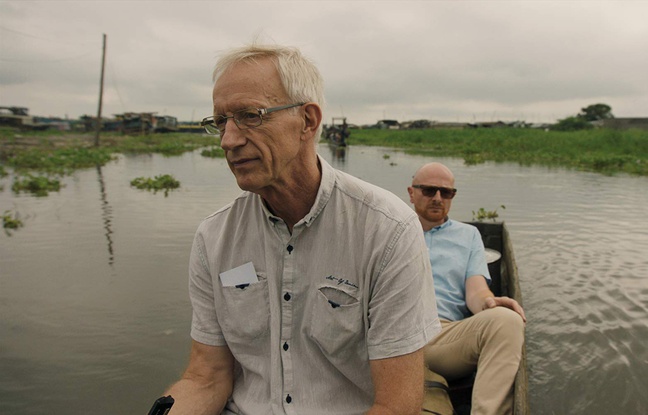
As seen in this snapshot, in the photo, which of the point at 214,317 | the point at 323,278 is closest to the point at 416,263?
the point at 323,278

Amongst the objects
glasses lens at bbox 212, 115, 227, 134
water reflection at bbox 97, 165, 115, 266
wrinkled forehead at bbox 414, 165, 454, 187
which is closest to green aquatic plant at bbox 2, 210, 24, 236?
water reflection at bbox 97, 165, 115, 266

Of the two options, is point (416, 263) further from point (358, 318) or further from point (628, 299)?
point (628, 299)

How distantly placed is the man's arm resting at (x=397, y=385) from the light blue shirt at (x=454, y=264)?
6.23ft

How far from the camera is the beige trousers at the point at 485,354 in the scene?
2600 millimetres

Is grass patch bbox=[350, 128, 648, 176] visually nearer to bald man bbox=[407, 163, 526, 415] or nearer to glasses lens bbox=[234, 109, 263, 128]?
bald man bbox=[407, 163, 526, 415]

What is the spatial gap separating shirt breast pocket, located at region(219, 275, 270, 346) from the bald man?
4.35ft

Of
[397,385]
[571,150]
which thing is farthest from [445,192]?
[571,150]

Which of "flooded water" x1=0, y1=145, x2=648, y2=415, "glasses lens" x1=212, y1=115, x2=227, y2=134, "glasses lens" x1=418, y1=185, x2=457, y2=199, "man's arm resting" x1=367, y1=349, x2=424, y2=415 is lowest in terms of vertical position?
"flooded water" x1=0, y1=145, x2=648, y2=415

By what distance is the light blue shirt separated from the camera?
143 inches

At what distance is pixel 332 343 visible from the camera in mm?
1749

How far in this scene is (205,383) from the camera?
1924mm

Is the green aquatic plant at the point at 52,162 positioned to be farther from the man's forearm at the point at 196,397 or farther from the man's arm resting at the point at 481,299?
the man's forearm at the point at 196,397

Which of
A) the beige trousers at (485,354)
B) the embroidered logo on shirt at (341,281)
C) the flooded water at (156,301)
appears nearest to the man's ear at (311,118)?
the embroidered logo on shirt at (341,281)

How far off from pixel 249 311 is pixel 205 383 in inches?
13.1
